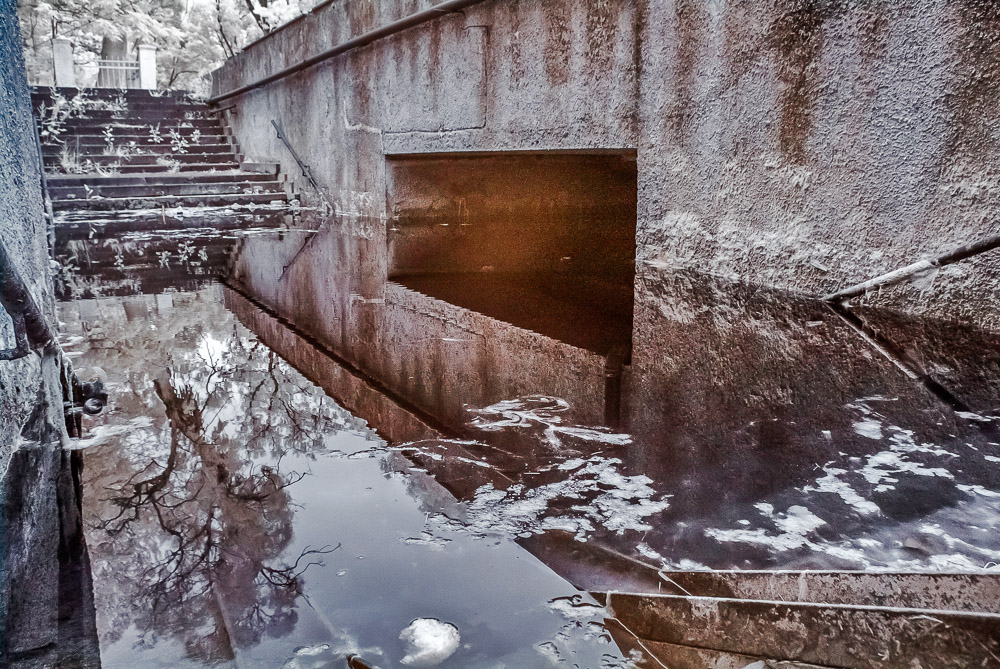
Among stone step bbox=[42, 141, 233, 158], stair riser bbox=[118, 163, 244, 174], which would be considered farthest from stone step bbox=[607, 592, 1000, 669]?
stone step bbox=[42, 141, 233, 158]

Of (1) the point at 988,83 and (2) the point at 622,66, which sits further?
(2) the point at 622,66

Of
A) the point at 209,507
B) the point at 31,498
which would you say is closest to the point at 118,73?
the point at 31,498

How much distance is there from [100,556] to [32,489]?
51 centimetres

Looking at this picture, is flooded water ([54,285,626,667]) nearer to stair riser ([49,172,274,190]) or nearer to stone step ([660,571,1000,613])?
stone step ([660,571,1000,613])

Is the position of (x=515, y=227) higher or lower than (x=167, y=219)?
lower

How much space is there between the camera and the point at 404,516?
6.47 feet

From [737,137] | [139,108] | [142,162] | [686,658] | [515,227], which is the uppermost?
[139,108]

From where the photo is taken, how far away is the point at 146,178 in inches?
490

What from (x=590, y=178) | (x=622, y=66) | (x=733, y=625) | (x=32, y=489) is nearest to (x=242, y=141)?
(x=590, y=178)

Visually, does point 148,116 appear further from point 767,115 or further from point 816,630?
point 816,630

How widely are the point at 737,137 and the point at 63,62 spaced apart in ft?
74.7

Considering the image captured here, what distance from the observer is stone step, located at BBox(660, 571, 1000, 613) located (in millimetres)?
1447

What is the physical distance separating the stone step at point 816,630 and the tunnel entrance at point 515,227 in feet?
11.7

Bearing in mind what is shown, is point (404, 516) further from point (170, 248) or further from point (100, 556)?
point (170, 248)
